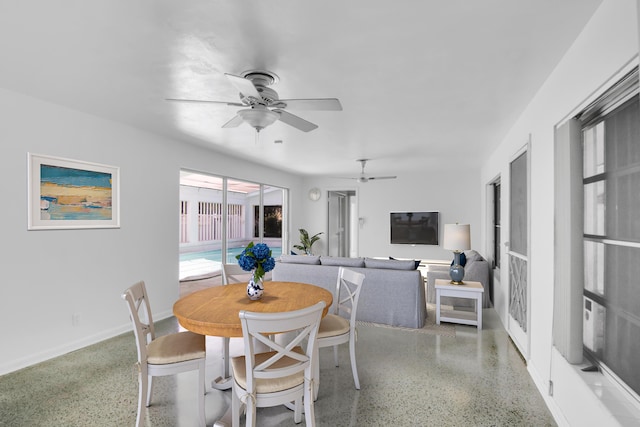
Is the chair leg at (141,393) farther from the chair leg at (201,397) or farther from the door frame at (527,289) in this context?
the door frame at (527,289)

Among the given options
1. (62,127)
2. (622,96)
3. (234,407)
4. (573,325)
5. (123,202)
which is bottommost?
(234,407)

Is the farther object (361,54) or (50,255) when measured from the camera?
(50,255)

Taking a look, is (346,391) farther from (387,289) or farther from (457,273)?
(457,273)

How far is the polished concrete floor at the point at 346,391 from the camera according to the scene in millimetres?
2168

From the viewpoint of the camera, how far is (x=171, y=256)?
4.55 m

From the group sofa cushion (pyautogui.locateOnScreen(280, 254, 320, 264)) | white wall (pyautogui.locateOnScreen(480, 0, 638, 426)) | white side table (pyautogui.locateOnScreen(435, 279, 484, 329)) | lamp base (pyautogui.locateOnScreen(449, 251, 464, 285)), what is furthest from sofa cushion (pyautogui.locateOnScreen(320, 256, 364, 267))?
white wall (pyautogui.locateOnScreen(480, 0, 638, 426))

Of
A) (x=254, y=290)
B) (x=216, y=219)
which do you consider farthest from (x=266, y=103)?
(x=216, y=219)

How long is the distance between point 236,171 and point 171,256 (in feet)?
6.88

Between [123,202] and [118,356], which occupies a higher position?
[123,202]

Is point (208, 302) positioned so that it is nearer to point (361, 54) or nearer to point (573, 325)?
point (361, 54)

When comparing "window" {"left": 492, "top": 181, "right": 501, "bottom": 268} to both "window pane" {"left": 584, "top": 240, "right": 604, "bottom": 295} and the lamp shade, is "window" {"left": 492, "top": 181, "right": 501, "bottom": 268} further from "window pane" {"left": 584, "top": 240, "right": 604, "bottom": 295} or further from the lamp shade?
"window pane" {"left": 584, "top": 240, "right": 604, "bottom": 295}

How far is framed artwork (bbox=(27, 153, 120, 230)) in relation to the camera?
3.04m

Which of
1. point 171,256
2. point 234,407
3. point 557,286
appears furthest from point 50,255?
point 557,286

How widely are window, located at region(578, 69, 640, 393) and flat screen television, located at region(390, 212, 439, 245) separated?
5738 millimetres
